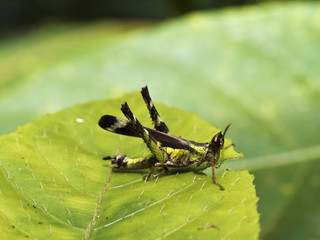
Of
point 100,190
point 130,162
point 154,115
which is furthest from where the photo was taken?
point 154,115

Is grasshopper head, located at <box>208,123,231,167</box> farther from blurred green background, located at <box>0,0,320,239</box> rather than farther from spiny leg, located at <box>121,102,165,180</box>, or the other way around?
blurred green background, located at <box>0,0,320,239</box>

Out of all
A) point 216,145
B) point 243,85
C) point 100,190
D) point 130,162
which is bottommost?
point 100,190

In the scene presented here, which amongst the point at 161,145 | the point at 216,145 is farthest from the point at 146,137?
the point at 216,145

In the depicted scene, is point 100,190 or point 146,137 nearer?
point 100,190

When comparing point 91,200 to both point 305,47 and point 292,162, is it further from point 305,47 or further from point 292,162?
point 305,47

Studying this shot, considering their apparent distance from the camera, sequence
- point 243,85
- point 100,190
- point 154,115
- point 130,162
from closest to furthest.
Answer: point 100,190, point 130,162, point 154,115, point 243,85

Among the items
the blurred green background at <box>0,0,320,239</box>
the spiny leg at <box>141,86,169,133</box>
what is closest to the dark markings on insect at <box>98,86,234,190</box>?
the spiny leg at <box>141,86,169,133</box>

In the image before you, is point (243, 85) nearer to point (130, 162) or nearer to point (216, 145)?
point (216, 145)

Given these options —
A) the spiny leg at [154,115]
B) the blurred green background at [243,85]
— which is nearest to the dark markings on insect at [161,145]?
the spiny leg at [154,115]
